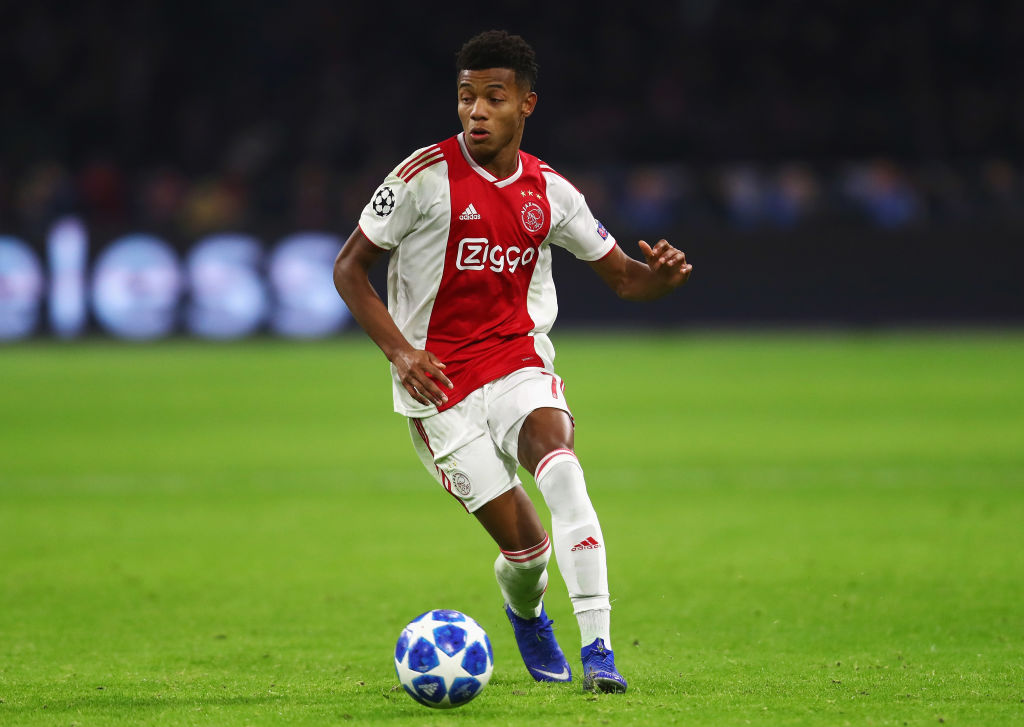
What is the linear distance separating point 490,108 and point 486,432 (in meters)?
1.15

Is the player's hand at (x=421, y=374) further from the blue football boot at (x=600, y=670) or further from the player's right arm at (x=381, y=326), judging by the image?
the blue football boot at (x=600, y=670)

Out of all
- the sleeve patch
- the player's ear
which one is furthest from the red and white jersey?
the player's ear

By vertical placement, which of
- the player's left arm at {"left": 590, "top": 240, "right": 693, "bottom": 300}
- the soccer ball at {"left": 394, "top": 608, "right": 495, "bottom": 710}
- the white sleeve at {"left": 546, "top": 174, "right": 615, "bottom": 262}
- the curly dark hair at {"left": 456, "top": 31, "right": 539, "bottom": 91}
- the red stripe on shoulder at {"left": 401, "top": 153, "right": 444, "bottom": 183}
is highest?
the curly dark hair at {"left": 456, "top": 31, "right": 539, "bottom": 91}

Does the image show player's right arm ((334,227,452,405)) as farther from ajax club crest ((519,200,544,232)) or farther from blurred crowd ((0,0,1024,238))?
blurred crowd ((0,0,1024,238))

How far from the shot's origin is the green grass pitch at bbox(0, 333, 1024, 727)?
4.71 metres

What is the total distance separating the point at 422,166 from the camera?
496 centimetres

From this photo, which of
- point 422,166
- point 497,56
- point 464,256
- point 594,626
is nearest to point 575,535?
point 594,626

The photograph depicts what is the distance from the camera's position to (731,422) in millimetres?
13359

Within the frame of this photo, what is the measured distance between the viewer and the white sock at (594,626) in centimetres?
464

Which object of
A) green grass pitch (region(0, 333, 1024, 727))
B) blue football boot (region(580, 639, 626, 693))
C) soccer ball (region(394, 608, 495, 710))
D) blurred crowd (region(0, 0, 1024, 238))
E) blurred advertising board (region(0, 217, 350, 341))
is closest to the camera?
soccer ball (region(394, 608, 495, 710))

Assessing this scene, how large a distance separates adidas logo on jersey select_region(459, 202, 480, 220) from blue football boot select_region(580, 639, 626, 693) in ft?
5.09

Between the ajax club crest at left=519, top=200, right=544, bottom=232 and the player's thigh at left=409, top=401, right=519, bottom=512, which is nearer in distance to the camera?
the player's thigh at left=409, top=401, right=519, bottom=512

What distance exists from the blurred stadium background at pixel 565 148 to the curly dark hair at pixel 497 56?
51.6ft

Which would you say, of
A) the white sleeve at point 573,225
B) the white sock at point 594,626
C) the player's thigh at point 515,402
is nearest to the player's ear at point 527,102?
the white sleeve at point 573,225
